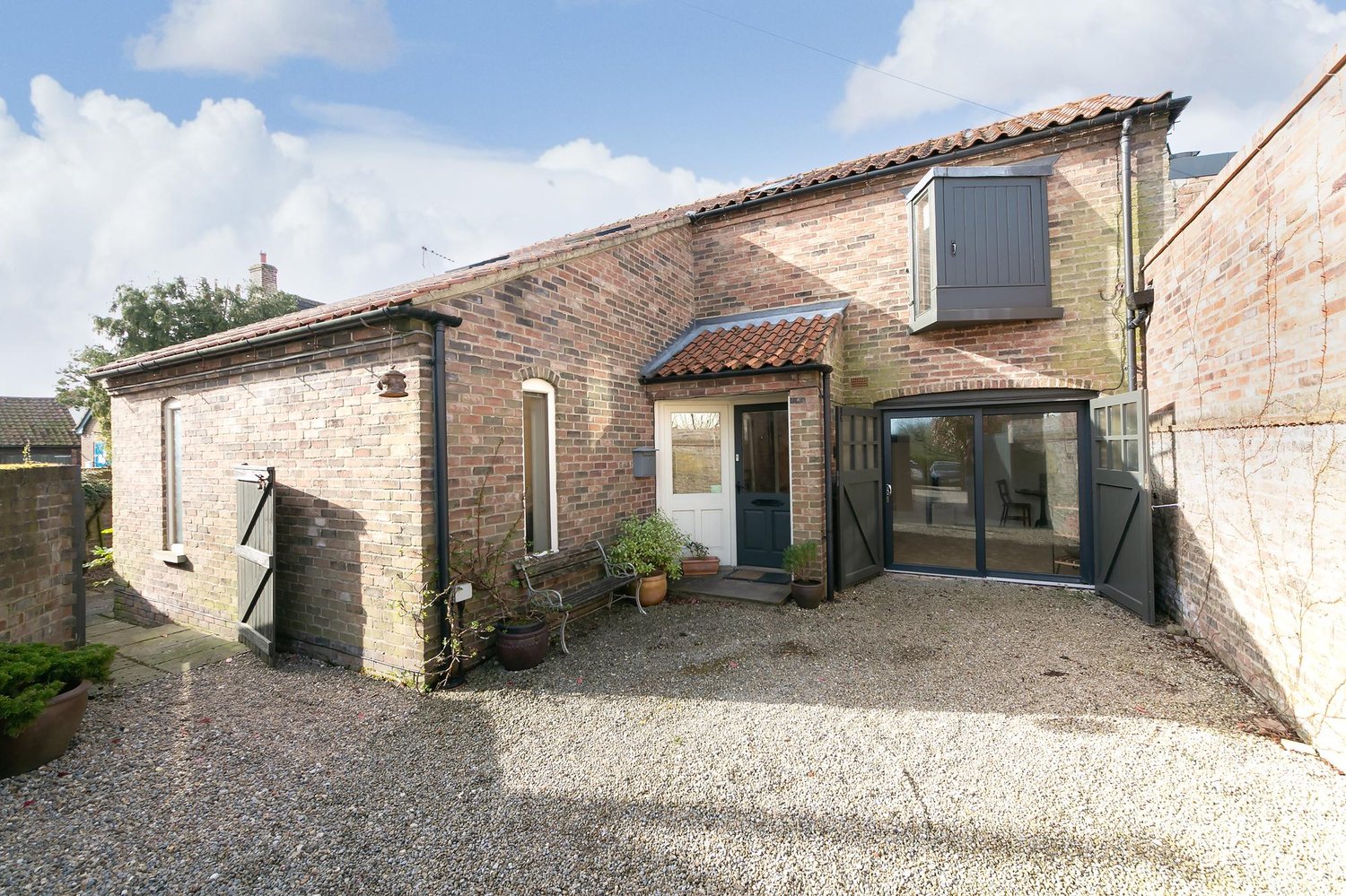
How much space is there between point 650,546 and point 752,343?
327cm

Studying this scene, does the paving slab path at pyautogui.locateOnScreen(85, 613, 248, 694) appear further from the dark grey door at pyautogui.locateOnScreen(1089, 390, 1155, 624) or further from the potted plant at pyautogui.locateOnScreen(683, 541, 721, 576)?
the dark grey door at pyautogui.locateOnScreen(1089, 390, 1155, 624)

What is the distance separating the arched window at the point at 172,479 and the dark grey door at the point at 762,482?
7.30m

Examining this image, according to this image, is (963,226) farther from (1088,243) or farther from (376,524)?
(376,524)

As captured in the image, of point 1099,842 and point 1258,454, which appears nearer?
point 1099,842

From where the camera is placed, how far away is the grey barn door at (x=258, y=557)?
17.1 ft

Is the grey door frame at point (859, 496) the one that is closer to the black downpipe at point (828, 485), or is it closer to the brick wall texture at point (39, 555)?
the black downpipe at point (828, 485)

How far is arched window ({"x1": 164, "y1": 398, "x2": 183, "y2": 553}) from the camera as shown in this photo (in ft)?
22.6

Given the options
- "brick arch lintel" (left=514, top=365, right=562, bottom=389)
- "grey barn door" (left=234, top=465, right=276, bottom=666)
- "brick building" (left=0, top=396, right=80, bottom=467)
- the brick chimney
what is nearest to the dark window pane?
"brick arch lintel" (left=514, top=365, right=562, bottom=389)

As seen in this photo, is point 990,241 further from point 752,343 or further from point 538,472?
point 538,472

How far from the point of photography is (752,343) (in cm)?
794

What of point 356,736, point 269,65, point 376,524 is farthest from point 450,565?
point 269,65

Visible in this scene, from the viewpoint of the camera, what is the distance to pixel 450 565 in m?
4.80

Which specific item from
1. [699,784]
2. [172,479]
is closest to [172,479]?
[172,479]

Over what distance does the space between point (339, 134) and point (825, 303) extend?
23.4 feet
